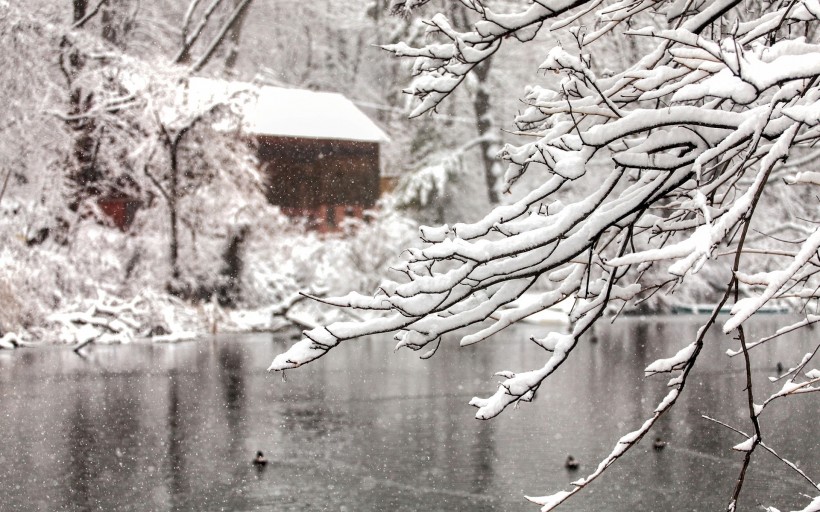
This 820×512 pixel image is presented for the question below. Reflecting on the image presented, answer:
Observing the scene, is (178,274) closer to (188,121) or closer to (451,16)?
(188,121)

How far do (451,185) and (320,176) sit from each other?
5.62 m

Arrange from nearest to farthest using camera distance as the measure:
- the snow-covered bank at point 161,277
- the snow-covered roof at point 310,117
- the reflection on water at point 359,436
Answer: the reflection on water at point 359,436
the snow-covered bank at point 161,277
the snow-covered roof at point 310,117

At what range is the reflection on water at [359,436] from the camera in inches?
323

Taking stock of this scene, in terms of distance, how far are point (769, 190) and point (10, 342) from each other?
53.3ft

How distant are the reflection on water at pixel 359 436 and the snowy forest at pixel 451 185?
493 mm

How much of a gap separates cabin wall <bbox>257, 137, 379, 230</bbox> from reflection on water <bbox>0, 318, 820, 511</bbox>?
63.1 ft

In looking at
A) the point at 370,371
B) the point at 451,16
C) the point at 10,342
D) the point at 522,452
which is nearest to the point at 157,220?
the point at 10,342

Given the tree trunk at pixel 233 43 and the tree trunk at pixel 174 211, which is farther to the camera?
the tree trunk at pixel 233 43

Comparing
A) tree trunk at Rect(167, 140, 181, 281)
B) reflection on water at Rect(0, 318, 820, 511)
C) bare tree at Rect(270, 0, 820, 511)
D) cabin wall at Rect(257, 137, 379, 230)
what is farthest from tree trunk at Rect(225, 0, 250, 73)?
bare tree at Rect(270, 0, 820, 511)

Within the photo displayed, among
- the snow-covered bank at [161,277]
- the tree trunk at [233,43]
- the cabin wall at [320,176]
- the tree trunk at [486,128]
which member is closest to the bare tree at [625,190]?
the snow-covered bank at [161,277]

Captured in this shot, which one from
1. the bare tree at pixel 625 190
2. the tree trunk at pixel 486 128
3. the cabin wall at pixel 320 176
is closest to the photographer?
the bare tree at pixel 625 190

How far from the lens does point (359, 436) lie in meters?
10.8

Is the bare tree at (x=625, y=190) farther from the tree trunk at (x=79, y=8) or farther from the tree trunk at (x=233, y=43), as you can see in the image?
the tree trunk at (x=233, y=43)

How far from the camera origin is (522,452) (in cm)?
985
